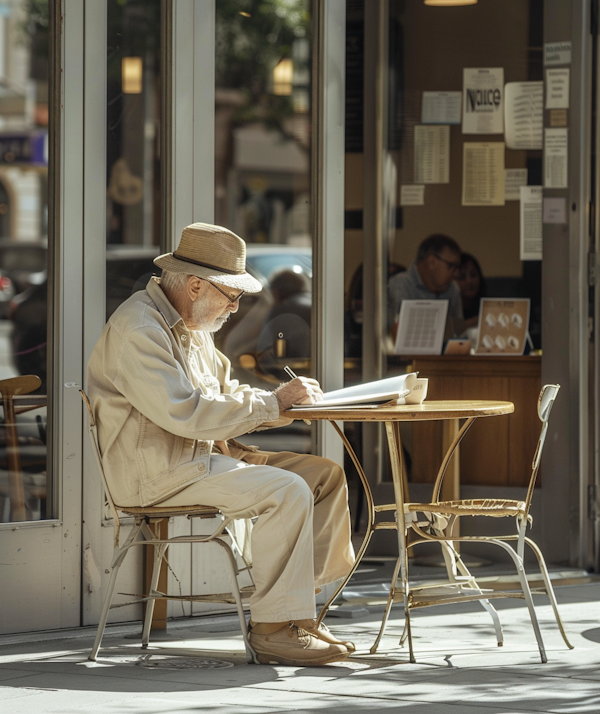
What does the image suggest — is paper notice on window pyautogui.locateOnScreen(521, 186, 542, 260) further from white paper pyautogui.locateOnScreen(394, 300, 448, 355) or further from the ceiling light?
the ceiling light

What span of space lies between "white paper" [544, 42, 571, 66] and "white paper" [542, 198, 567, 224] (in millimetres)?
696

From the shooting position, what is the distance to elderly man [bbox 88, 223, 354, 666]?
420 centimetres

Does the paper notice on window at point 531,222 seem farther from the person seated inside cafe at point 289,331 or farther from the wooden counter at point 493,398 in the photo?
the person seated inside cafe at point 289,331

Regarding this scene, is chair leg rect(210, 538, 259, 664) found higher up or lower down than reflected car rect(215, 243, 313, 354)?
lower down

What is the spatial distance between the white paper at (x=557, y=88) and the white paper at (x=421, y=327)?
1.23 metres

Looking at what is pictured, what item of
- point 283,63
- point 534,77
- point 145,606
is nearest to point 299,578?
point 145,606

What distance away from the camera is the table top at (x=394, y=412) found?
4.16 metres

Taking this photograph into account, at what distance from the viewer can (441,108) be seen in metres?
6.89

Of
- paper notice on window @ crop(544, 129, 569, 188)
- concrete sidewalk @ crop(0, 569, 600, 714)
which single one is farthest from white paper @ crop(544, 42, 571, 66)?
concrete sidewalk @ crop(0, 569, 600, 714)

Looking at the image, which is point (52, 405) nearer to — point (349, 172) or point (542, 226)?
point (349, 172)

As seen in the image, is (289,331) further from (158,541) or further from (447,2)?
(447,2)

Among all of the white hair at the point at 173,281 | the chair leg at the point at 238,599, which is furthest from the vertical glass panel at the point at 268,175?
the chair leg at the point at 238,599

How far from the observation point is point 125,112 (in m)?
5.30

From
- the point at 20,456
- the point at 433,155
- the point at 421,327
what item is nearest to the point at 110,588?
the point at 20,456
